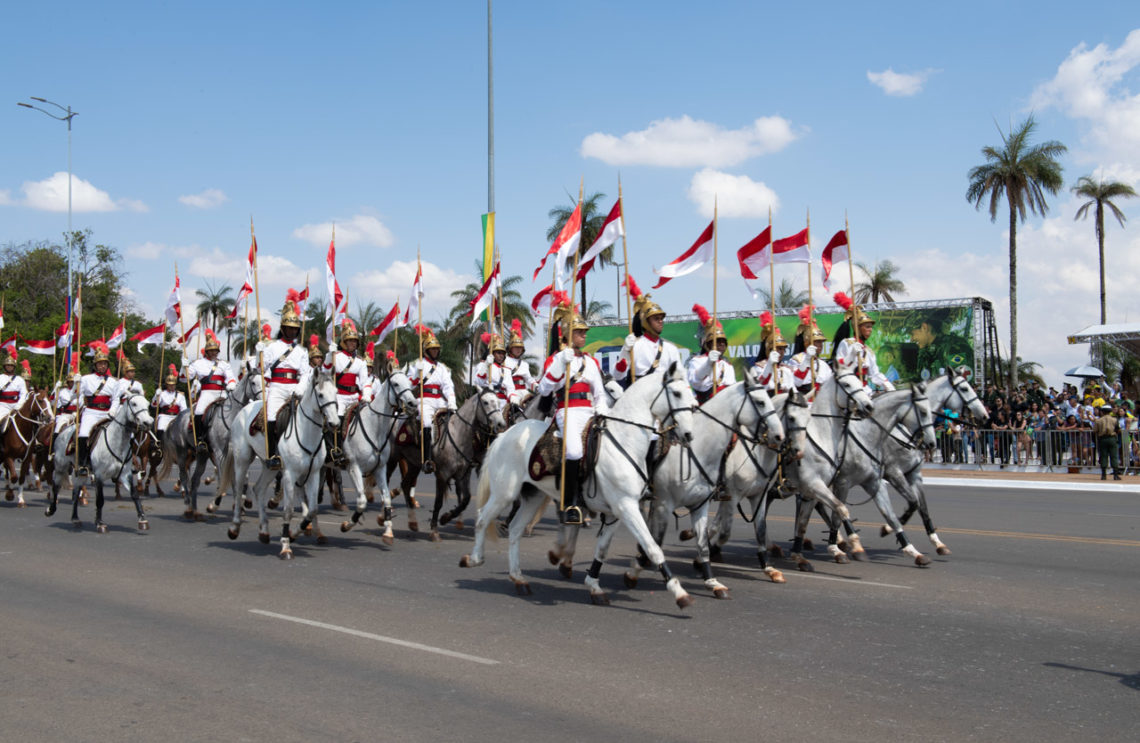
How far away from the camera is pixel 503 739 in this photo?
529cm

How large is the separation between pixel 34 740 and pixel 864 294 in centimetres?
5945

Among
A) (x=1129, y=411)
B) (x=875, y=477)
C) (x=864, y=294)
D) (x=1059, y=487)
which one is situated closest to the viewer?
(x=875, y=477)

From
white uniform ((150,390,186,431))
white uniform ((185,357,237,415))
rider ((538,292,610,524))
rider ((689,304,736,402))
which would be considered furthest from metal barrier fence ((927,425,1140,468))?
white uniform ((150,390,186,431))

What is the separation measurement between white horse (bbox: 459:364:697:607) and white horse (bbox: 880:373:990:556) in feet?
13.3

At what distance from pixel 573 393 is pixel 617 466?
0.96 metres

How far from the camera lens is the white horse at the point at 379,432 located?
13.1 meters

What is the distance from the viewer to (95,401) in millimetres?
15258

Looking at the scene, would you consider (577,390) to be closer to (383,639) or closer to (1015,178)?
(383,639)

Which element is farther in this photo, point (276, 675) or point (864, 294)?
point (864, 294)

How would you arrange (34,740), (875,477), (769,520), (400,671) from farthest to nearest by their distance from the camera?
(769,520), (875,477), (400,671), (34,740)

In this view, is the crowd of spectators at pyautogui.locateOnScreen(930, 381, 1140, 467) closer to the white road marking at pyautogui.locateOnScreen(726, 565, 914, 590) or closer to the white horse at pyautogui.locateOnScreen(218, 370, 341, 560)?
the white road marking at pyautogui.locateOnScreen(726, 565, 914, 590)

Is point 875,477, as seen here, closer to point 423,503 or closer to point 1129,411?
point 423,503

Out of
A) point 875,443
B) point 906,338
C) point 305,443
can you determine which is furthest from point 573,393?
point 906,338

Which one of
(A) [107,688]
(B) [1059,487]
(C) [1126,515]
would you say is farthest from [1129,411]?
(A) [107,688]
